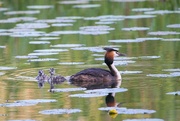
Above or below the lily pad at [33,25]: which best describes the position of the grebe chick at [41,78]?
below

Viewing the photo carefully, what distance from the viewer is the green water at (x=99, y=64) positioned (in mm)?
8758

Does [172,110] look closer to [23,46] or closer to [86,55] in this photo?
[86,55]

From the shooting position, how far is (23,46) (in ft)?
46.1

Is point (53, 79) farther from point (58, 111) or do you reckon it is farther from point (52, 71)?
point (58, 111)

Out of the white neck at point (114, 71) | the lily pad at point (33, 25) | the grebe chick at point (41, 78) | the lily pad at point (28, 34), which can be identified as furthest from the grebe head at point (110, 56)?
the lily pad at point (33, 25)

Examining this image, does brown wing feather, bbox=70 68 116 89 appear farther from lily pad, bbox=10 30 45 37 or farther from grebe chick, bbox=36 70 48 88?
lily pad, bbox=10 30 45 37

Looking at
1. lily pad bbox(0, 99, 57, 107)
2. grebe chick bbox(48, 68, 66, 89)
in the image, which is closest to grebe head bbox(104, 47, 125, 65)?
grebe chick bbox(48, 68, 66, 89)

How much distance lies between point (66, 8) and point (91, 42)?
5.10m

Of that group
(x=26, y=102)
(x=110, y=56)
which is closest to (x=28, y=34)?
(x=110, y=56)

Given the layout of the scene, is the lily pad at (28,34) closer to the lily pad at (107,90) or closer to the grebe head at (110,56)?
the grebe head at (110,56)

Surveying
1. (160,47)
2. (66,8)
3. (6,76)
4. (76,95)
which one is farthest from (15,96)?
(66,8)

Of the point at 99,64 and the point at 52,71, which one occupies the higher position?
the point at 52,71

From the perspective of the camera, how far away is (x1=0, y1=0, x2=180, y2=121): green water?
8.76m

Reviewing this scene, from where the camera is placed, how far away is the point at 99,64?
12172 millimetres
